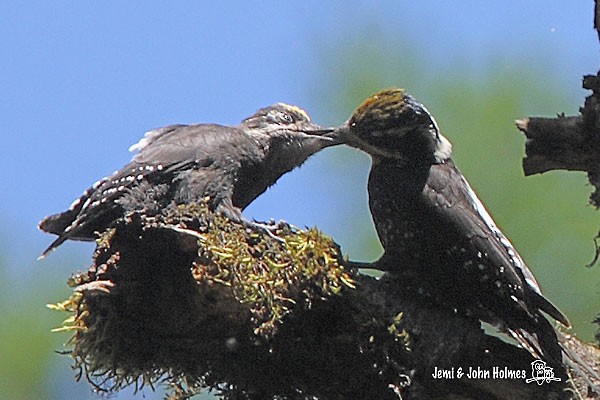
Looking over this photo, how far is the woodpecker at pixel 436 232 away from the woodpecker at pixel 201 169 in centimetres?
44

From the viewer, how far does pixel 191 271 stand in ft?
10.9

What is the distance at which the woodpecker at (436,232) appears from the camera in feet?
12.1

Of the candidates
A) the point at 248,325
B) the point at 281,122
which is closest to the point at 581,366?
the point at 248,325

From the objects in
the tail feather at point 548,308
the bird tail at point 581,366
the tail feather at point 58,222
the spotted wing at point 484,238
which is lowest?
the bird tail at point 581,366

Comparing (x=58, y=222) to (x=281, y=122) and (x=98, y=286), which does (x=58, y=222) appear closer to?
(x=98, y=286)

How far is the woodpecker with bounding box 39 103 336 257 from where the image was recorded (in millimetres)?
3953

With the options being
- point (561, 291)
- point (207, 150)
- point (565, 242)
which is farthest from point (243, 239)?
point (565, 242)

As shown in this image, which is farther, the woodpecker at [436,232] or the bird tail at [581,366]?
the woodpecker at [436,232]

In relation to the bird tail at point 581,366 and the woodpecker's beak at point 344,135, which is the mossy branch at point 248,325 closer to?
the bird tail at point 581,366

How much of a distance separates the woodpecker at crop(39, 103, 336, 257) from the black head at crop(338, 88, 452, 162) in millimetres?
365

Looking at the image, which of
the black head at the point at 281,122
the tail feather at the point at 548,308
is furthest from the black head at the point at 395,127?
the tail feather at the point at 548,308

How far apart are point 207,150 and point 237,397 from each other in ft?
4.14

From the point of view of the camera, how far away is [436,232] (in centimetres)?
386

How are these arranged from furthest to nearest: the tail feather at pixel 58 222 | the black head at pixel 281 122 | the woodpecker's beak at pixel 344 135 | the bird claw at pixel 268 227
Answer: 1. the black head at pixel 281 122
2. the woodpecker's beak at pixel 344 135
3. the tail feather at pixel 58 222
4. the bird claw at pixel 268 227
